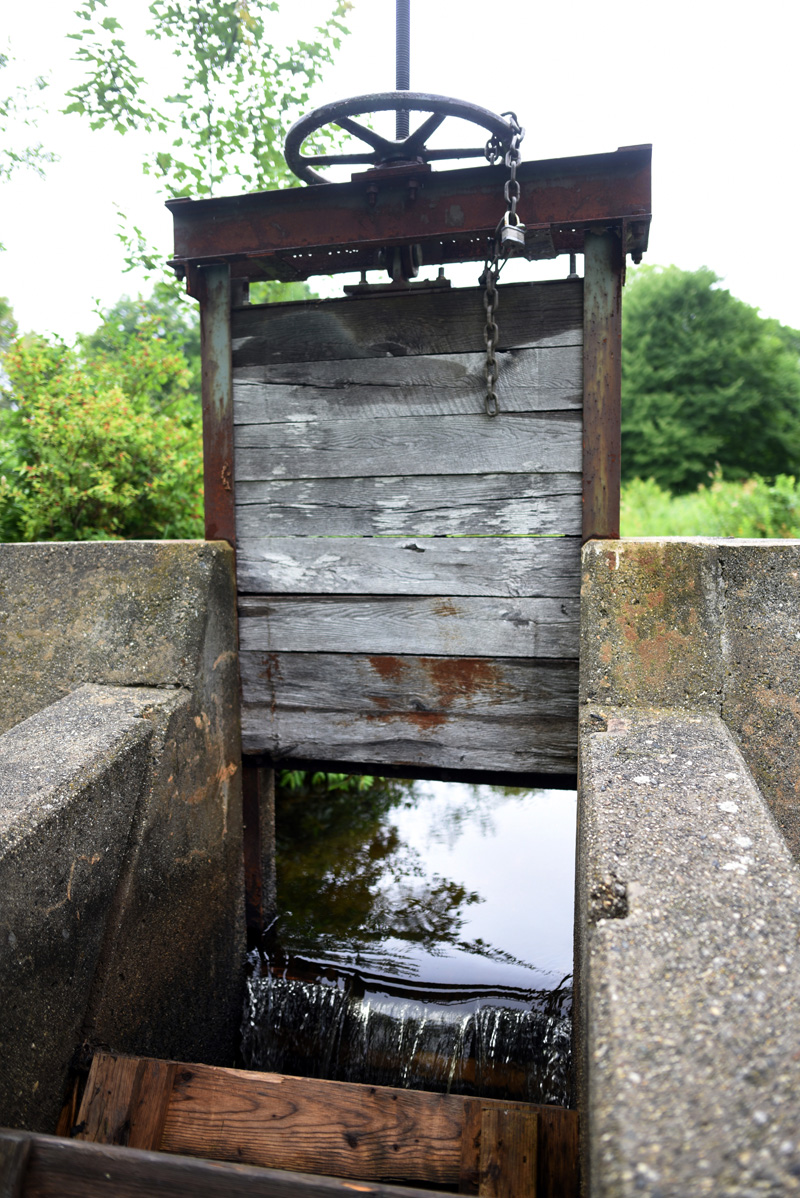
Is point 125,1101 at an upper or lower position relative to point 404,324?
lower

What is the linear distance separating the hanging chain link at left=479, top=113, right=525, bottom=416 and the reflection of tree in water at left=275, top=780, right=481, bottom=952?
2.50 m

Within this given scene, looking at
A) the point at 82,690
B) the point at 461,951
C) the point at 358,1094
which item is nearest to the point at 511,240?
the point at 82,690

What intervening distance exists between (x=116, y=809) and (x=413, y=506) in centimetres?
147

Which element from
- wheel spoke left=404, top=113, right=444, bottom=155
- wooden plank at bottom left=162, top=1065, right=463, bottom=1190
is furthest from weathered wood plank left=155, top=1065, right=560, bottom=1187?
wheel spoke left=404, top=113, right=444, bottom=155

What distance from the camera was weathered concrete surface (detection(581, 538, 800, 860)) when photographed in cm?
222

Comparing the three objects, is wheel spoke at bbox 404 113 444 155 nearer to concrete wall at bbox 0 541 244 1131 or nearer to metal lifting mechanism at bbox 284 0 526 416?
metal lifting mechanism at bbox 284 0 526 416

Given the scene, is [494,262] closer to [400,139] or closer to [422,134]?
[422,134]

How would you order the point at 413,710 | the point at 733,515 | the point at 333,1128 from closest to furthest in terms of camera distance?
1. the point at 333,1128
2. the point at 413,710
3. the point at 733,515

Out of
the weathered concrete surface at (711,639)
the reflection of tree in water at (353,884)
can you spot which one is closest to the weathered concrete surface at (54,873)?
the weathered concrete surface at (711,639)

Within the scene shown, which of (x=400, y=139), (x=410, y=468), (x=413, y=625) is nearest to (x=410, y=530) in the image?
(x=410, y=468)

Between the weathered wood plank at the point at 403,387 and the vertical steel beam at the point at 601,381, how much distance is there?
6 cm

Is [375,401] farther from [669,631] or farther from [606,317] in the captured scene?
[669,631]

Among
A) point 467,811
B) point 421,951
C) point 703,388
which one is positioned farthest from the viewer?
point 703,388

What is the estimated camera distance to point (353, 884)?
4082mm
